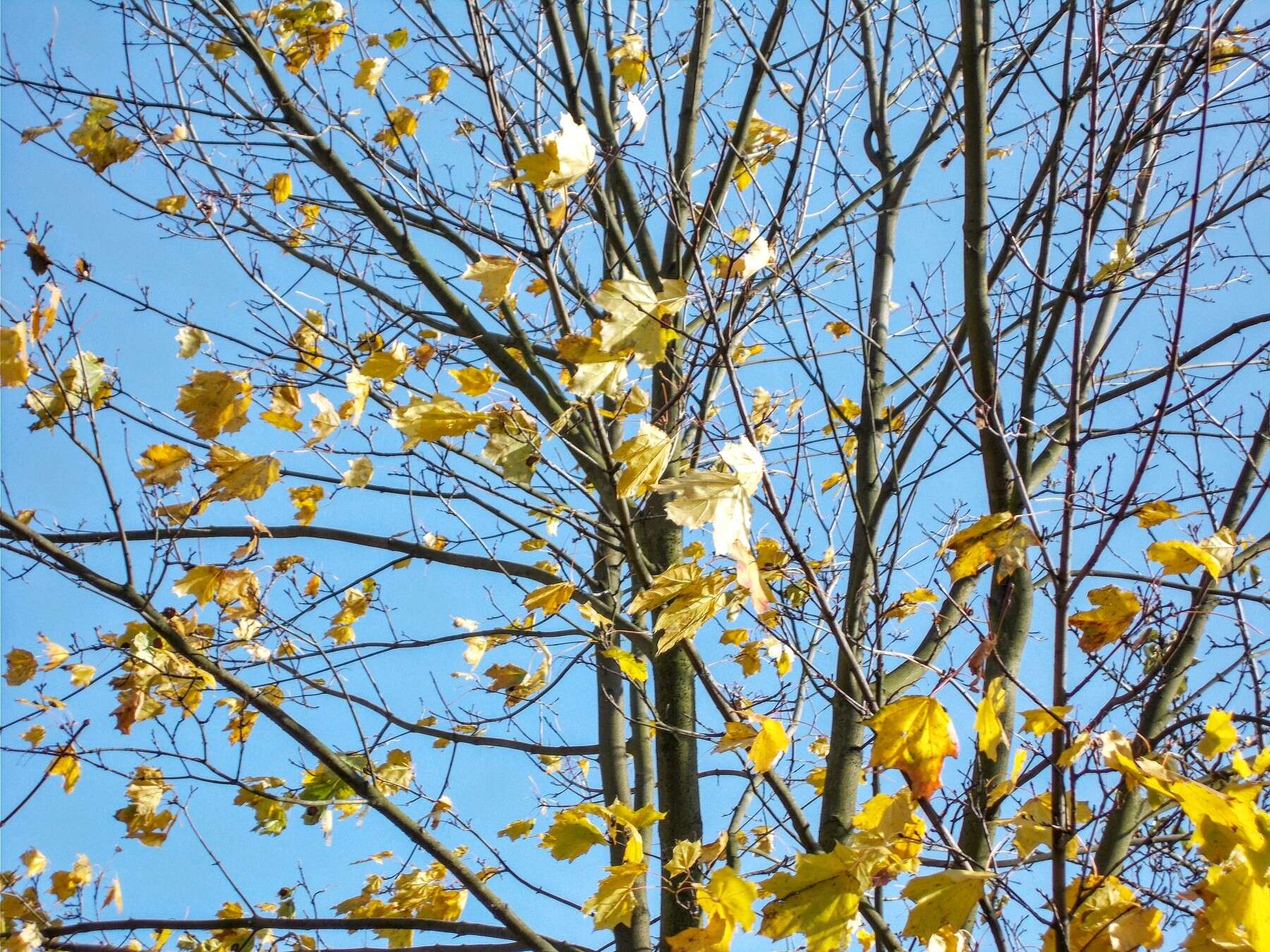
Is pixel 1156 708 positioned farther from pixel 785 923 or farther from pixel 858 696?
pixel 785 923

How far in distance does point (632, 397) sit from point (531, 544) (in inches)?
49.3

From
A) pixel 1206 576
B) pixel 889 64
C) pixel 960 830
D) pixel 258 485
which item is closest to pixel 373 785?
pixel 258 485

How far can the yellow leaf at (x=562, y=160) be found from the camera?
185 cm

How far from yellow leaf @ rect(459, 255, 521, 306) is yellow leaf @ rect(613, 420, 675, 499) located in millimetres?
581

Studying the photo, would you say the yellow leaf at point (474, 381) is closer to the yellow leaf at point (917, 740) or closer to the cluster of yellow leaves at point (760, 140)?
the yellow leaf at point (917, 740)

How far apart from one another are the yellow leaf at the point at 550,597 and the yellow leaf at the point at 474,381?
58 cm

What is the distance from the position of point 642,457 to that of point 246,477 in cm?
114

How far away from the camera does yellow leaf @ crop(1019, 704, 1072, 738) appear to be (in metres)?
1.64

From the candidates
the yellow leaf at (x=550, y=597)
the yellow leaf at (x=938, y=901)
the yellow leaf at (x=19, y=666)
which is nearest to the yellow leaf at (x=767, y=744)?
the yellow leaf at (x=938, y=901)

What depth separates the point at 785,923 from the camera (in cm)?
169

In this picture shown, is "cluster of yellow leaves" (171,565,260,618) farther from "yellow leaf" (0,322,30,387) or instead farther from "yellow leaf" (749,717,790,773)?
"yellow leaf" (749,717,790,773)

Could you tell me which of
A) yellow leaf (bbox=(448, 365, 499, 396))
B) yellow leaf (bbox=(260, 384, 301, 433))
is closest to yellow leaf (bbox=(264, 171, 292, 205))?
yellow leaf (bbox=(260, 384, 301, 433))

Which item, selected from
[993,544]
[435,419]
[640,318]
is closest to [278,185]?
[435,419]

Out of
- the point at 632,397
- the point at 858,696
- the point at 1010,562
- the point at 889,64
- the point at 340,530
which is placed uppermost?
the point at 889,64
